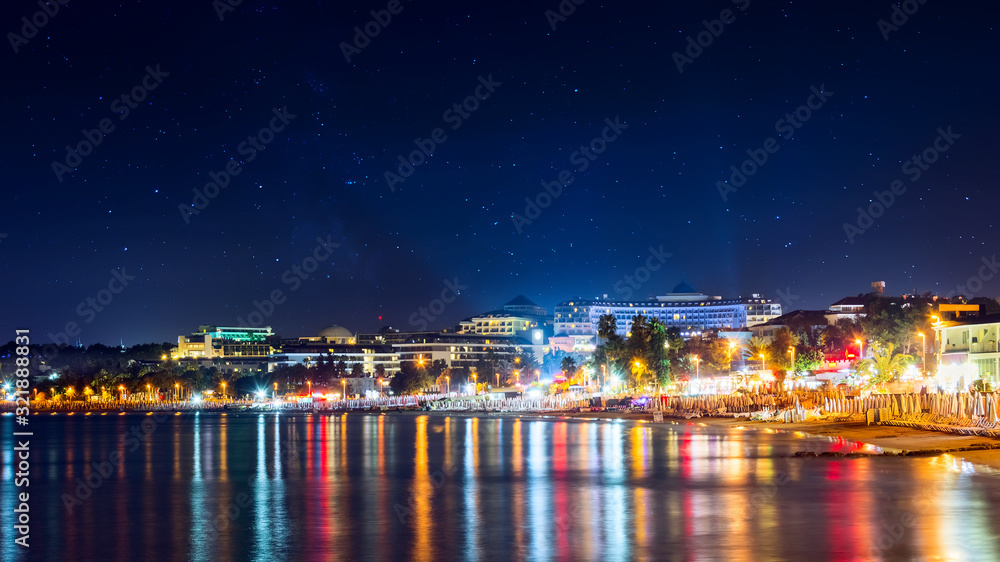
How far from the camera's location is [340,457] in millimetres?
53906

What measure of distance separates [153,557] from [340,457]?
3130 cm

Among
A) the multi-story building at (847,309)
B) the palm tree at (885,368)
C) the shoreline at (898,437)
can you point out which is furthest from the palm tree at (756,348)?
the shoreline at (898,437)

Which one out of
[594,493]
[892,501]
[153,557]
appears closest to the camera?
[153,557]

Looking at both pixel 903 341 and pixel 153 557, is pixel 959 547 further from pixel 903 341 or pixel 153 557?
pixel 903 341

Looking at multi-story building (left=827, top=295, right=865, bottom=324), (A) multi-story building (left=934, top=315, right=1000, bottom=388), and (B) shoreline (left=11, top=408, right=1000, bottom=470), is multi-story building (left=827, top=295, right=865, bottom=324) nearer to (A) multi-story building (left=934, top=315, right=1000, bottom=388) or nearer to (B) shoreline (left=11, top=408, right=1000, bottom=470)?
(A) multi-story building (left=934, top=315, right=1000, bottom=388)

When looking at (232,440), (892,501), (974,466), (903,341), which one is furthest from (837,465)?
(903,341)

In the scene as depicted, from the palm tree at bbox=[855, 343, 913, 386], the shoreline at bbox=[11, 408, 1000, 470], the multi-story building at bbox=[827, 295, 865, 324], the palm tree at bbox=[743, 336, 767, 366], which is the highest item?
the multi-story building at bbox=[827, 295, 865, 324]

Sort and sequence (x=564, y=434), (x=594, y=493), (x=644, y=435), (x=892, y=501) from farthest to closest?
1. (x=564, y=434)
2. (x=644, y=435)
3. (x=594, y=493)
4. (x=892, y=501)

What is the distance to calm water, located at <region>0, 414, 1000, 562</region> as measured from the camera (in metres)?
22.6

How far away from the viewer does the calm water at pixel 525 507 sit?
891 inches

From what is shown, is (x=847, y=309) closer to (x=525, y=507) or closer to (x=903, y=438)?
(x=903, y=438)

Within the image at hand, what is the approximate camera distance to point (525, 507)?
99.9ft

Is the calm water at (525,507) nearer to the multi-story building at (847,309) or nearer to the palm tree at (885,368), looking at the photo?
the palm tree at (885,368)

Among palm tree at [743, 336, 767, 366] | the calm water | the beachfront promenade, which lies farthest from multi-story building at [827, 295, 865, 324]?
the calm water
